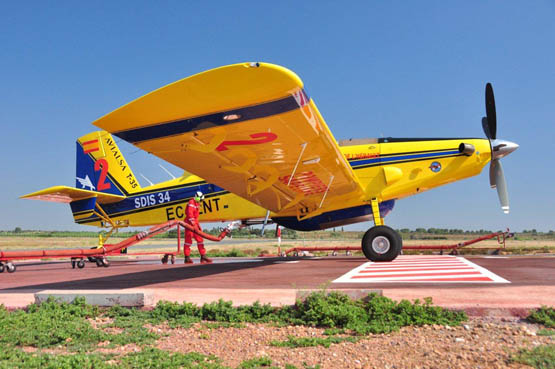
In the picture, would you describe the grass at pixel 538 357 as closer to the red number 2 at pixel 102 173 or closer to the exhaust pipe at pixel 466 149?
the exhaust pipe at pixel 466 149

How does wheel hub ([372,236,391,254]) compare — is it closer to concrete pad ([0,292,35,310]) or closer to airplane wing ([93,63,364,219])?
airplane wing ([93,63,364,219])

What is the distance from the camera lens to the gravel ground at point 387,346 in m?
3.01

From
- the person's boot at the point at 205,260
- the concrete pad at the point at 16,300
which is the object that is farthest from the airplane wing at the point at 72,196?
the concrete pad at the point at 16,300

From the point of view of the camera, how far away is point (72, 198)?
15.9 m

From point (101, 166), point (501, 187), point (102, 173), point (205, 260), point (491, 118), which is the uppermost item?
point (101, 166)

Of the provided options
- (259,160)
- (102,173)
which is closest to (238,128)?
(259,160)

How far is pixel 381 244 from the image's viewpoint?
35.1 ft

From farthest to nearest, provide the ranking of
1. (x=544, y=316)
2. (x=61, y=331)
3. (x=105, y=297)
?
(x=105, y=297) < (x=61, y=331) < (x=544, y=316)

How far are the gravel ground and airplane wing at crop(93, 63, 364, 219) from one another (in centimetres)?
331

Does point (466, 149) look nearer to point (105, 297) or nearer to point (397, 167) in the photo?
point (397, 167)

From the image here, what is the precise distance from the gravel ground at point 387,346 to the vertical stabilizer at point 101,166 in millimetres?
14290

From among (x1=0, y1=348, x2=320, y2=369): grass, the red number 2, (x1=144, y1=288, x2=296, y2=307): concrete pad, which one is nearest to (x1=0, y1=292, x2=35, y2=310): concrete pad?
(x1=144, y1=288, x2=296, y2=307): concrete pad

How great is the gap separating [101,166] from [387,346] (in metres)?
17.1

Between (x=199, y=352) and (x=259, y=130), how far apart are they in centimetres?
456
